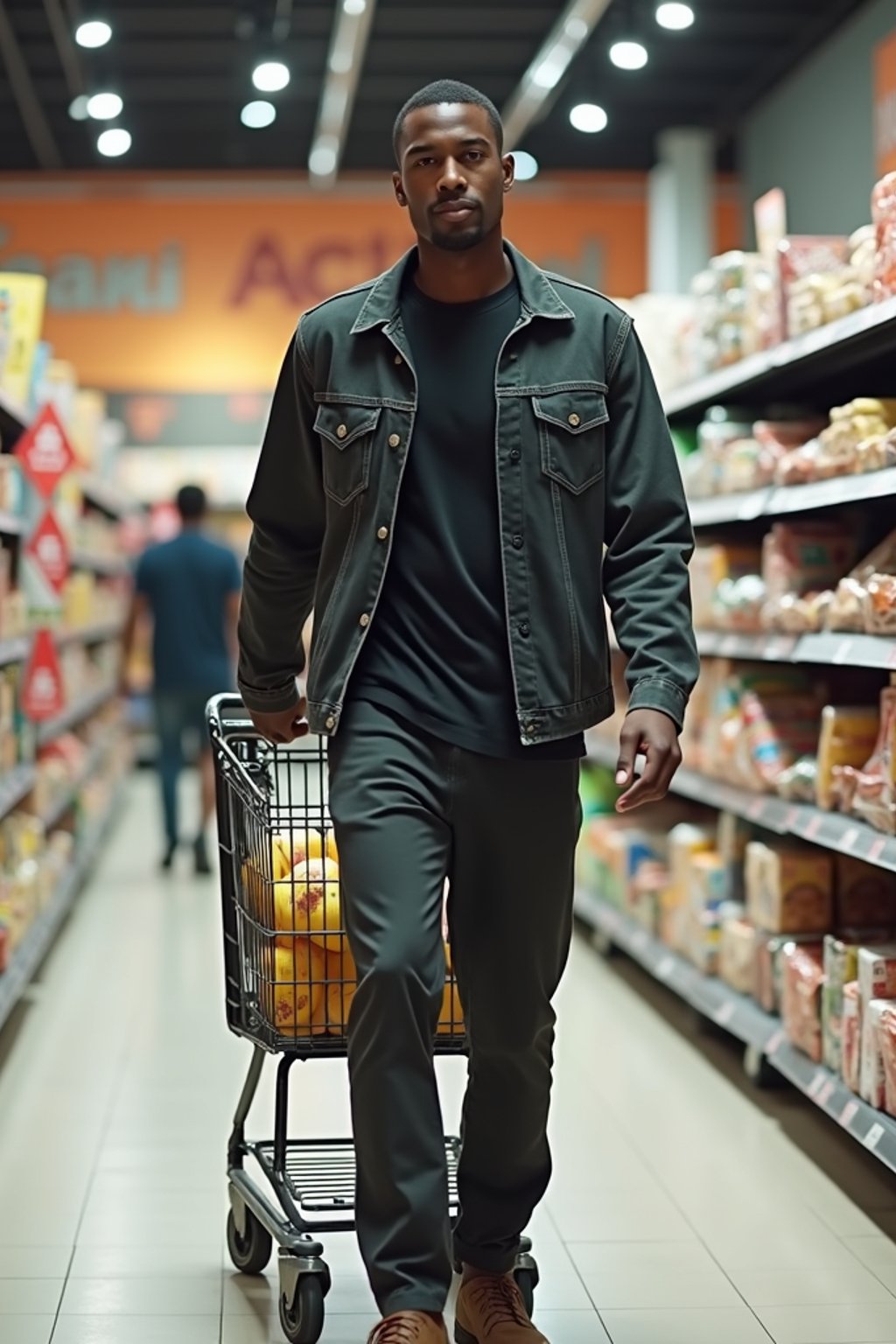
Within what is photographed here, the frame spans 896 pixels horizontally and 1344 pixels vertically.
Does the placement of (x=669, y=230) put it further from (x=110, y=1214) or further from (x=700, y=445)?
(x=110, y=1214)

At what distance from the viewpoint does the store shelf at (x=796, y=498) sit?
3896mm

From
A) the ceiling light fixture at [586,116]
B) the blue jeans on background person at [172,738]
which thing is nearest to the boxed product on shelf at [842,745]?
the blue jeans on background person at [172,738]

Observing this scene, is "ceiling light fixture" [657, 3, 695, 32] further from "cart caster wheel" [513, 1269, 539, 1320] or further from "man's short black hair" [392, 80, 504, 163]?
"cart caster wheel" [513, 1269, 539, 1320]

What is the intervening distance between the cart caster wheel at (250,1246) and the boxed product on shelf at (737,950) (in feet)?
6.17

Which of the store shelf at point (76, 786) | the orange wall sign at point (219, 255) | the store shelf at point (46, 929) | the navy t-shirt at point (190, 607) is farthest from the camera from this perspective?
the orange wall sign at point (219, 255)

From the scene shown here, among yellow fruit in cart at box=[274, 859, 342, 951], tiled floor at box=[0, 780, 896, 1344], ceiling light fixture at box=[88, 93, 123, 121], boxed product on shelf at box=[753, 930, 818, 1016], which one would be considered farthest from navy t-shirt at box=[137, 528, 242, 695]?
yellow fruit in cart at box=[274, 859, 342, 951]

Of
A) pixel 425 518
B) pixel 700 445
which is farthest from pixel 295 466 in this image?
pixel 700 445

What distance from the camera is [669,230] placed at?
526 inches

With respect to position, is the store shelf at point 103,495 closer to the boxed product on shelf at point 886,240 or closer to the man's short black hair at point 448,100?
the boxed product on shelf at point 886,240

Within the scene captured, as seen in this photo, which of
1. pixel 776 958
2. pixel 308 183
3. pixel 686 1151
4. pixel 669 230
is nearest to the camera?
pixel 686 1151

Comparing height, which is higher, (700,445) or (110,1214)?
(700,445)

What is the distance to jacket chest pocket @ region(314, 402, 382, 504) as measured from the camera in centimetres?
269

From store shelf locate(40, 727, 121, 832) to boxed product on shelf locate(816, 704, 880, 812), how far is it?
336cm

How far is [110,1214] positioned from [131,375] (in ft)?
37.9
